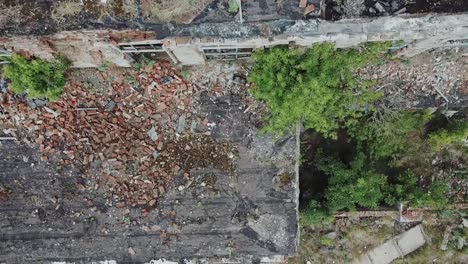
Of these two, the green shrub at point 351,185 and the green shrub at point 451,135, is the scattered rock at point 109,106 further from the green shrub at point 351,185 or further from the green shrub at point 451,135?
the green shrub at point 451,135

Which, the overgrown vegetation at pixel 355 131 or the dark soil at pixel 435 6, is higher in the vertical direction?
the dark soil at pixel 435 6

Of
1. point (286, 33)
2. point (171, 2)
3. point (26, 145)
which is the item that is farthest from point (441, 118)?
point (26, 145)

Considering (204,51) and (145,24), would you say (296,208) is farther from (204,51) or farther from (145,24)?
(145,24)

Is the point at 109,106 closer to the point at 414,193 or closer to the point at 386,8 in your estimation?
the point at 386,8

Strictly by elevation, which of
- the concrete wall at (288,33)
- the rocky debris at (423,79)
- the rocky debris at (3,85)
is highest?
the concrete wall at (288,33)

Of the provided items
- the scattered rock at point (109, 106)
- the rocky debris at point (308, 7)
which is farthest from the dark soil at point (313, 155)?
the rocky debris at point (308, 7)

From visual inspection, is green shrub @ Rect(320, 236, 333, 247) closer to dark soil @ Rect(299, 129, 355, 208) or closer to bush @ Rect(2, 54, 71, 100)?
dark soil @ Rect(299, 129, 355, 208)
